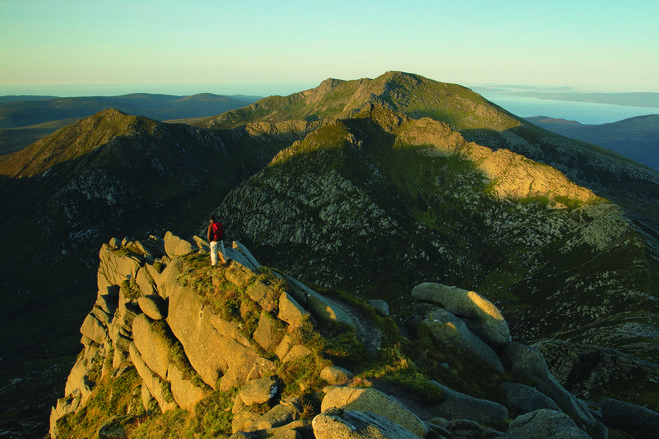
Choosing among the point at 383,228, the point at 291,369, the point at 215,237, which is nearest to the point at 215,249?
the point at 215,237

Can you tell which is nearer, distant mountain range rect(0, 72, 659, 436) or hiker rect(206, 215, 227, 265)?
hiker rect(206, 215, 227, 265)

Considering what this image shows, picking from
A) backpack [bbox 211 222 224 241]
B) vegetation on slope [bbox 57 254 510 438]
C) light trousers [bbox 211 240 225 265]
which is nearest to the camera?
vegetation on slope [bbox 57 254 510 438]

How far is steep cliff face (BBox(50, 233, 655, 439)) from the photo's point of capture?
50.1 ft

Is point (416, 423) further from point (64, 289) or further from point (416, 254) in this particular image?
point (64, 289)

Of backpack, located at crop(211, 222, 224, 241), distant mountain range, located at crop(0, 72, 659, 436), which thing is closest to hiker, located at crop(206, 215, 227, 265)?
backpack, located at crop(211, 222, 224, 241)

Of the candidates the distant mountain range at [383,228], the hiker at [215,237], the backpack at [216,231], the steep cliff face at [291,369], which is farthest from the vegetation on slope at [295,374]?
the distant mountain range at [383,228]

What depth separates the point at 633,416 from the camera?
2464 cm

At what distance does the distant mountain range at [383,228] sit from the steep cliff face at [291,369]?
74.3 ft

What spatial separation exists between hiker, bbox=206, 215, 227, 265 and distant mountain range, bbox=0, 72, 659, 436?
4395 cm

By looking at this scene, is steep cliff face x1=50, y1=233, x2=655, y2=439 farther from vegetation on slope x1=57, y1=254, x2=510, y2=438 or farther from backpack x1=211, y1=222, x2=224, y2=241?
backpack x1=211, y1=222, x2=224, y2=241

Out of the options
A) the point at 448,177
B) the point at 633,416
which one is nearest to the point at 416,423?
the point at 633,416

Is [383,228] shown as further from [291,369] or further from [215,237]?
[291,369]

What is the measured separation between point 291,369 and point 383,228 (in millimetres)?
96242

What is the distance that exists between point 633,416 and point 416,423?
2375 cm
